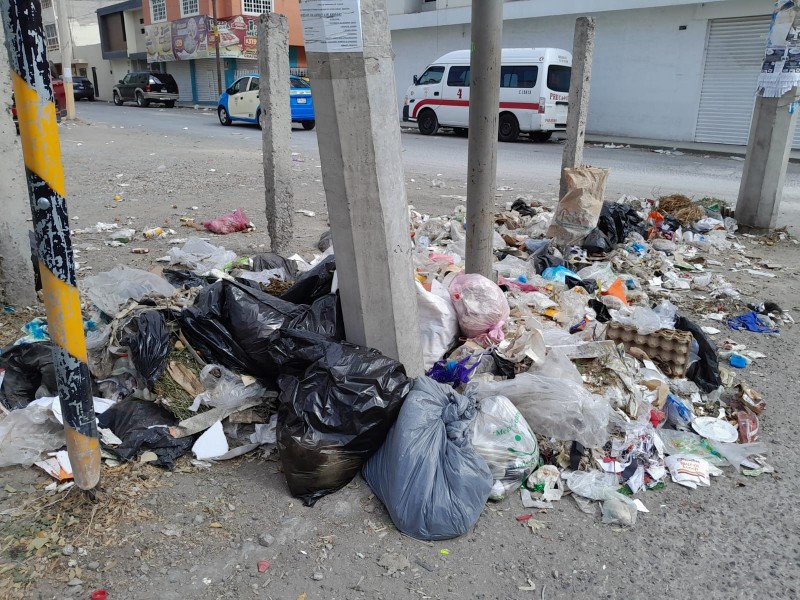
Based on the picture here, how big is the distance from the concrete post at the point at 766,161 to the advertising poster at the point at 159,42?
1440 inches

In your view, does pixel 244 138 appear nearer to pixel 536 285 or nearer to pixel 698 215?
pixel 698 215

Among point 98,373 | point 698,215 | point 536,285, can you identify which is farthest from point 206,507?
point 698,215

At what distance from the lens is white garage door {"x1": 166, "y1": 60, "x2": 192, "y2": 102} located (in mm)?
37688

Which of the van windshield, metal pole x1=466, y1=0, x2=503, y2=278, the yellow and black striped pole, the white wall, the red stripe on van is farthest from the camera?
the white wall

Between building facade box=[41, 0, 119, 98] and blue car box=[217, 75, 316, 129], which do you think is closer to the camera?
blue car box=[217, 75, 316, 129]

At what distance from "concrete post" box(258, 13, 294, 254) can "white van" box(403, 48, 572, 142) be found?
10.8 metres

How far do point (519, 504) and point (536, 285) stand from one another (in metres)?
2.53

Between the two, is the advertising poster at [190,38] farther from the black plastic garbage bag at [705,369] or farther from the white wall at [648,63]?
the black plastic garbage bag at [705,369]

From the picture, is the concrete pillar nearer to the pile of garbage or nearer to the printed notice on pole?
the pile of garbage

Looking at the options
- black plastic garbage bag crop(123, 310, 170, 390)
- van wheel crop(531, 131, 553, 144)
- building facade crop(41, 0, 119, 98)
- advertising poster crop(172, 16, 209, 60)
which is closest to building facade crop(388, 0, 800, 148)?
van wheel crop(531, 131, 553, 144)

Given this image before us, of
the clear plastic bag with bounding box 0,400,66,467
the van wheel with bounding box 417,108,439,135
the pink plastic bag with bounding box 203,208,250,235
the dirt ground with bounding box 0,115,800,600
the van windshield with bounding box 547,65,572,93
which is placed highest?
the van windshield with bounding box 547,65,572,93

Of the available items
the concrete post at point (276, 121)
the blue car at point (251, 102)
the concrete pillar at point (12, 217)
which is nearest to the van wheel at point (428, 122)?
the blue car at point (251, 102)

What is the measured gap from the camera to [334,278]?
3.85 metres

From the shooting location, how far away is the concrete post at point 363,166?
291 centimetres
